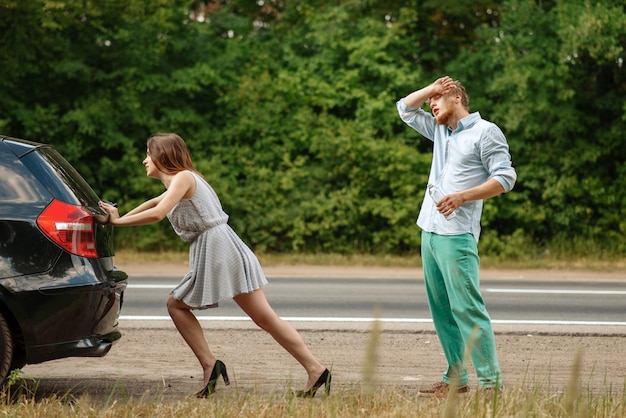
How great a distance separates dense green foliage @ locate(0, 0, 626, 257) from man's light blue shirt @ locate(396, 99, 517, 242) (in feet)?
35.6

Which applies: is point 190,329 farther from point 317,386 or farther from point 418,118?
point 418,118

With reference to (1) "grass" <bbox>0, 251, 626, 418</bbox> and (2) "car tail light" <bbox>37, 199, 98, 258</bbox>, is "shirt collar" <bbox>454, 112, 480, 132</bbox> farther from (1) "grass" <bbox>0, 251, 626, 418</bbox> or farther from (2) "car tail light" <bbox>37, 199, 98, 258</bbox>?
(2) "car tail light" <bbox>37, 199, 98, 258</bbox>

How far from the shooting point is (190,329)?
18.4ft

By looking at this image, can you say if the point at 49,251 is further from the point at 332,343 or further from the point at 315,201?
the point at 315,201

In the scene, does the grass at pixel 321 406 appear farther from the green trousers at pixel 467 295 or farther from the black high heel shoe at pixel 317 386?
the green trousers at pixel 467 295

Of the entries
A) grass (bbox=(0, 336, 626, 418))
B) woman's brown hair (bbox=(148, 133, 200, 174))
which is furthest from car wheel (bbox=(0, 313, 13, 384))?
woman's brown hair (bbox=(148, 133, 200, 174))

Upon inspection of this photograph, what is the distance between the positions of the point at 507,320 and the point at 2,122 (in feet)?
34.0

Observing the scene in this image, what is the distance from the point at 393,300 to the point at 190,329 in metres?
5.44

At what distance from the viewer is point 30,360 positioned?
5.16 metres

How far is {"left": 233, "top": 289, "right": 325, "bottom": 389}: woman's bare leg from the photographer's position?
552cm

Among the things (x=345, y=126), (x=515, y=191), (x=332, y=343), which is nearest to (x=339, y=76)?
(x=345, y=126)

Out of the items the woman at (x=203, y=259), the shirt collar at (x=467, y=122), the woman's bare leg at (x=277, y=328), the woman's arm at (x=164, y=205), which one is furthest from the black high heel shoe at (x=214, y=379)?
the shirt collar at (x=467, y=122)

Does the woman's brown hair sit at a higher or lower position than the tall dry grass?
higher

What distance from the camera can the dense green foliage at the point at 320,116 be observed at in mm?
16469
